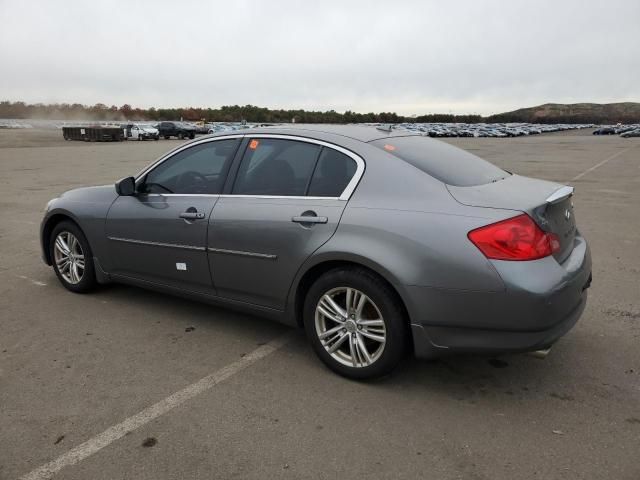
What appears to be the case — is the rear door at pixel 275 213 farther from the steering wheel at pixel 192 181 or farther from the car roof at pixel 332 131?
the steering wheel at pixel 192 181

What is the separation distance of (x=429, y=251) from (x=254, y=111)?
113644 millimetres

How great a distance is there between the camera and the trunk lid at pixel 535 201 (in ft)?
10.4

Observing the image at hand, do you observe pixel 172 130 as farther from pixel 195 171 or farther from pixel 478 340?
pixel 478 340

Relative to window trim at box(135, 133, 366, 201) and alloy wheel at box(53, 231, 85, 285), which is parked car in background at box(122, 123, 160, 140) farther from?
window trim at box(135, 133, 366, 201)

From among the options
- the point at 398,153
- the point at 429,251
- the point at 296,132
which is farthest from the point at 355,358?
the point at 296,132

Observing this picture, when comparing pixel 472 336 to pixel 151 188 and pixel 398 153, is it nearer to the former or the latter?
pixel 398 153

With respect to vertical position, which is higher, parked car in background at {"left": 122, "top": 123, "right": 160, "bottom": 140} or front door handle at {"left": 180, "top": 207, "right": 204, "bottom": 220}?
parked car in background at {"left": 122, "top": 123, "right": 160, "bottom": 140}

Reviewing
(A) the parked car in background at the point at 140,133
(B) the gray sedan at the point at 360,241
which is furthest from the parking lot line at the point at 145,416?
(A) the parked car in background at the point at 140,133

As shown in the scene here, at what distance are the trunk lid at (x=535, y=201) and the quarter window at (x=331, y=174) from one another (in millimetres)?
665

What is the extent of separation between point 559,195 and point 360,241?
132 centimetres

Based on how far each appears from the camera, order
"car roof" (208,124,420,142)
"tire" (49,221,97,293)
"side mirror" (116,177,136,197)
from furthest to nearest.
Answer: "tire" (49,221,97,293) < "side mirror" (116,177,136,197) < "car roof" (208,124,420,142)

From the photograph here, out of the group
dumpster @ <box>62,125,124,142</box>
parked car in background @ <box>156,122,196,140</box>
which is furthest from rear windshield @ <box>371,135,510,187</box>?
parked car in background @ <box>156,122,196,140</box>

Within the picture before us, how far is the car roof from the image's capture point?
3.84m

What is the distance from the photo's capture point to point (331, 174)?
364cm
